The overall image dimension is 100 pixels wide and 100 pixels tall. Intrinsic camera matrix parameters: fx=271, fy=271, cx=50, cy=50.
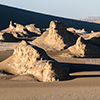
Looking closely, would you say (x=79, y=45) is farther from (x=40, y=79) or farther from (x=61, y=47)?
(x=40, y=79)

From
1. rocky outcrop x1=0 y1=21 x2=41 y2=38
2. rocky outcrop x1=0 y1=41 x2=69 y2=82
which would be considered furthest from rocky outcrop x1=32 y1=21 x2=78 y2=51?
rocky outcrop x1=0 y1=21 x2=41 y2=38

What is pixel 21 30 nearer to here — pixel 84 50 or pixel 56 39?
pixel 56 39

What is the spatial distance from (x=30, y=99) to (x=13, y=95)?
80cm

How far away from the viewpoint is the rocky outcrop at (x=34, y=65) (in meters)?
10.5

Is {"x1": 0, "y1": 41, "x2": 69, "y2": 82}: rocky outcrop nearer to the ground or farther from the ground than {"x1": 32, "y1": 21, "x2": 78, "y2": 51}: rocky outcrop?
nearer to the ground

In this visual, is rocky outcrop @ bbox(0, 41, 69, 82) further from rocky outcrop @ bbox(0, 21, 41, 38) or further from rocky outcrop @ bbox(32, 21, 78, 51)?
rocky outcrop @ bbox(0, 21, 41, 38)

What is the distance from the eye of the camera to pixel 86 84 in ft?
31.3

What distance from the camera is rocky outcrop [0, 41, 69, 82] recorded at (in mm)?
10508

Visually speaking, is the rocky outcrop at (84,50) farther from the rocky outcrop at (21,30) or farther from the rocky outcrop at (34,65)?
the rocky outcrop at (21,30)

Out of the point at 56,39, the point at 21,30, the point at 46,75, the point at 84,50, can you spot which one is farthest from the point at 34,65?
the point at 21,30

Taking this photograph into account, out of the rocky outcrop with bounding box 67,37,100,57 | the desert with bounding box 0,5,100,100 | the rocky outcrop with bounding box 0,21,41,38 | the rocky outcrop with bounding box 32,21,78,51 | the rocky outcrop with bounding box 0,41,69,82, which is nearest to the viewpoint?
the desert with bounding box 0,5,100,100

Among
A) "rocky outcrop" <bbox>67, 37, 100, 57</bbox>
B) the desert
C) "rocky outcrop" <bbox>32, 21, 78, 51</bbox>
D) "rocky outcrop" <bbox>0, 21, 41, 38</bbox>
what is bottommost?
the desert

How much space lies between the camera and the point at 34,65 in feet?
37.2

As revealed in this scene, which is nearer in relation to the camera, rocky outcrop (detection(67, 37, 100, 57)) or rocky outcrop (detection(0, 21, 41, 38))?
rocky outcrop (detection(67, 37, 100, 57))
